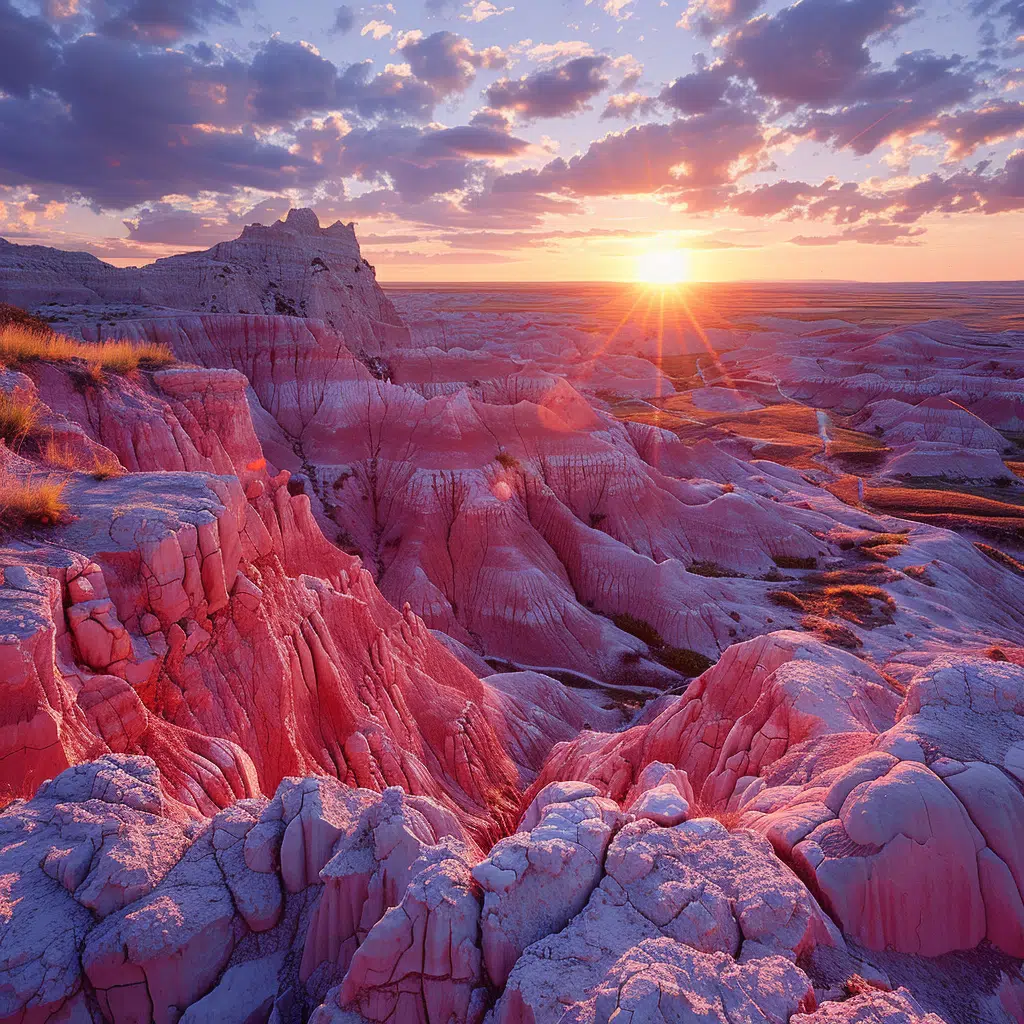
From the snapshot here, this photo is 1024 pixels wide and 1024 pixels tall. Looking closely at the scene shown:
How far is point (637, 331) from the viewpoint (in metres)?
155

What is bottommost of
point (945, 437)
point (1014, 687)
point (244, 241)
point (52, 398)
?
point (945, 437)

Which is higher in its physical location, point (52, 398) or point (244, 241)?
point (244, 241)

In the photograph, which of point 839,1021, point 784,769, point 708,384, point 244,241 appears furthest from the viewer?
point 708,384

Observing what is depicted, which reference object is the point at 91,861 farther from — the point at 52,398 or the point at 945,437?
the point at 945,437

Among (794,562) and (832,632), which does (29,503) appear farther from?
(794,562)

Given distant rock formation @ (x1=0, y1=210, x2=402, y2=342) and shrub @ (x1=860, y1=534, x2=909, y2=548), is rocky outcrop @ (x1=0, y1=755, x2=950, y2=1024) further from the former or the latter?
distant rock formation @ (x1=0, y1=210, x2=402, y2=342)

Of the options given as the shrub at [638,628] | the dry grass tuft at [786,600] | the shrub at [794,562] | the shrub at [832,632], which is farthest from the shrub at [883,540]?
the shrub at [638,628]

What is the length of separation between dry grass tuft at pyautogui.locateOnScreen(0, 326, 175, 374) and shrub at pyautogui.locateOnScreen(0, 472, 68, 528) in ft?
25.0

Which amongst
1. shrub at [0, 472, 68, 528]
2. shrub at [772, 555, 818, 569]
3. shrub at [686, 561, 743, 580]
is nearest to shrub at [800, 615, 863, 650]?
shrub at [686, 561, 743, 580]

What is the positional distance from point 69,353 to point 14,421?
6.40 metres

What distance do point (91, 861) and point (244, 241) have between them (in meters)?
65.0

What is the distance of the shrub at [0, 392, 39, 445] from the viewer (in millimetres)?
10750

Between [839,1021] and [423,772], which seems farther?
[423,772]

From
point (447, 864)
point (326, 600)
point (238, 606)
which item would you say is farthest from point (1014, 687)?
point (326, 600)
